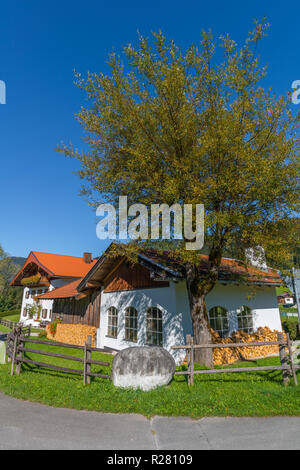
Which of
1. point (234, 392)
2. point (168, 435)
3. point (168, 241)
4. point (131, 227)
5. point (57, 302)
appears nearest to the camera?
point (168, 435)

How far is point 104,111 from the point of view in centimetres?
923

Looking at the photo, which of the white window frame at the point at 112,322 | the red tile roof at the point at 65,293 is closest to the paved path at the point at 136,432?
the white window frame at the point at 112,322

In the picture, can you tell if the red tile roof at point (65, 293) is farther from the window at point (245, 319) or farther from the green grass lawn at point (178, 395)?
the window at point (245, 319)

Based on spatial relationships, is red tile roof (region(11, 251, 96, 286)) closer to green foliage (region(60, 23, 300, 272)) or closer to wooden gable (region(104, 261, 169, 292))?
wooden gable (region(104, 261, 169, 292))

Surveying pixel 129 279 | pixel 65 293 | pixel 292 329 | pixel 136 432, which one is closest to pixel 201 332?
pixel 136 432

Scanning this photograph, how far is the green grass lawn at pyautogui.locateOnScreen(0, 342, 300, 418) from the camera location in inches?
221

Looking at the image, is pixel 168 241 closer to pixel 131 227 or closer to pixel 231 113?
pixel 131 227

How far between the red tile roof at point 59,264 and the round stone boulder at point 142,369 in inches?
906

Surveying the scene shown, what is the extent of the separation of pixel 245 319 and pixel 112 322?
7316 mm

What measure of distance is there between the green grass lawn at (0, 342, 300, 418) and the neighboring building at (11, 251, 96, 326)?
21.3 metres

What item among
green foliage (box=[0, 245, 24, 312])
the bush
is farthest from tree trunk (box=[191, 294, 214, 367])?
green foliage (box=[0, 245, 24, 312])

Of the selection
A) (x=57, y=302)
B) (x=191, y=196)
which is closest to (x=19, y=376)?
(x=191, y=196)
